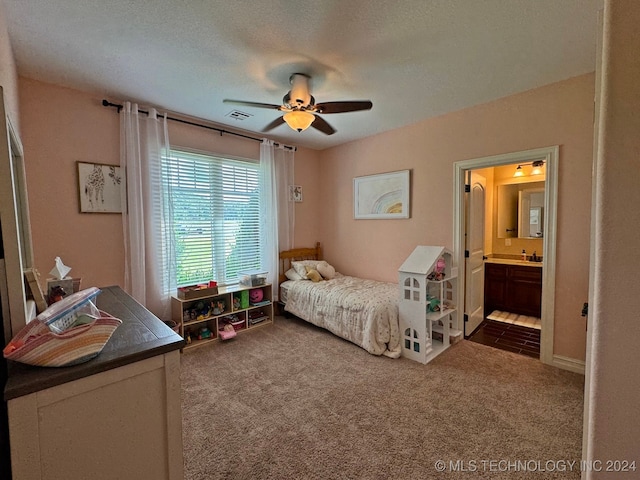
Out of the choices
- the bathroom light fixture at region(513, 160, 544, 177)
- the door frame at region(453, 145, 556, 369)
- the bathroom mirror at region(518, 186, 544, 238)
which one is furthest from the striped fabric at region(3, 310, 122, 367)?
the bathroom mirror at region(518, 186, 544, 238)

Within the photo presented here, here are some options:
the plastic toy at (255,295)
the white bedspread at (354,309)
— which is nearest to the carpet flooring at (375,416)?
the white bedspread at (354,309)

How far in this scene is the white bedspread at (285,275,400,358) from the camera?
2.89 m

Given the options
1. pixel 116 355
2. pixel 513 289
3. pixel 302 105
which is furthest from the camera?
pixel 513 289

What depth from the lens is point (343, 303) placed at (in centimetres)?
317

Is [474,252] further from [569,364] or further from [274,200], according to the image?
[274,200]

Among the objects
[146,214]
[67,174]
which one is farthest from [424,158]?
[67,174]

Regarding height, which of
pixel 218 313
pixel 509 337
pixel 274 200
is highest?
pixel 274 200

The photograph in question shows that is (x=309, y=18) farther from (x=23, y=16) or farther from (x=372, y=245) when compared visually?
(x=372, y=245)

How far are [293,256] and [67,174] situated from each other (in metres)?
2.77

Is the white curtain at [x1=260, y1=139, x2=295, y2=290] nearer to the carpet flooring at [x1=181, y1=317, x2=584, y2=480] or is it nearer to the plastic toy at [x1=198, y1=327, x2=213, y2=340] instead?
the plastic toy at [x1=198, y1=327, x2=213, y2=340]

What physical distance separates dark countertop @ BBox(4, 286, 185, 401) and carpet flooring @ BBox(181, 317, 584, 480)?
0.95 m

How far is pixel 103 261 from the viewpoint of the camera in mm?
2781

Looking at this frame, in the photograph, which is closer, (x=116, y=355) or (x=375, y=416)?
(x=116, y=355)

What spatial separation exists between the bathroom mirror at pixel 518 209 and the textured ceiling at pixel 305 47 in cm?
224
